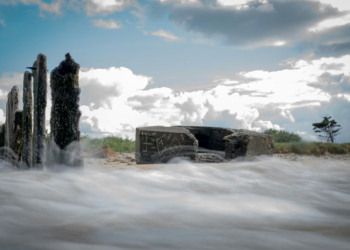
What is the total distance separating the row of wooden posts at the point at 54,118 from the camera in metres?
5.96

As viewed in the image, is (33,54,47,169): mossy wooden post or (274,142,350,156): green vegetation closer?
(33,54,47,169): mossy wooden post

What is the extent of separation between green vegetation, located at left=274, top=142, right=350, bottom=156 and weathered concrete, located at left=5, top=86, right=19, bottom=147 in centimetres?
1340

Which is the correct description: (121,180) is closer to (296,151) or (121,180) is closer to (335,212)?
(335,212)

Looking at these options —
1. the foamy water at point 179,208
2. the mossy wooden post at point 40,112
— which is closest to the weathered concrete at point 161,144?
the foamy water at point 179,208

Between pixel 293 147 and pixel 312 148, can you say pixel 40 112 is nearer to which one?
pixel 293 147

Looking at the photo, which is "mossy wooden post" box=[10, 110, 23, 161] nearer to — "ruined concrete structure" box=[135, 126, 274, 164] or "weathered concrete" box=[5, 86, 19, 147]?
"weathered concrete" box=[5, 86, 19, 147]

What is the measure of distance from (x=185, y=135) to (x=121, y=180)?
15.5ft

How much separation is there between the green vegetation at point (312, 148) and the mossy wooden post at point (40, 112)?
13936 mm

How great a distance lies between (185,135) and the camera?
10.1 meters

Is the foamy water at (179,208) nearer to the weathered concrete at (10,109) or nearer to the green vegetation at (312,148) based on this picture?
the weathered concrete at (10,109)

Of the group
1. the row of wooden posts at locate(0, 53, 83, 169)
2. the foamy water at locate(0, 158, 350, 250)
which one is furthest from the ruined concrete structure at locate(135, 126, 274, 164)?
the row of wooden posts at locate(0, 53, 83, 169)

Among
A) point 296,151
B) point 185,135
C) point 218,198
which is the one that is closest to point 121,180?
point 218,198

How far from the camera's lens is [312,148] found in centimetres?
1834

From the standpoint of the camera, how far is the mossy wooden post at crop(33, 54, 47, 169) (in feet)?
21.0
